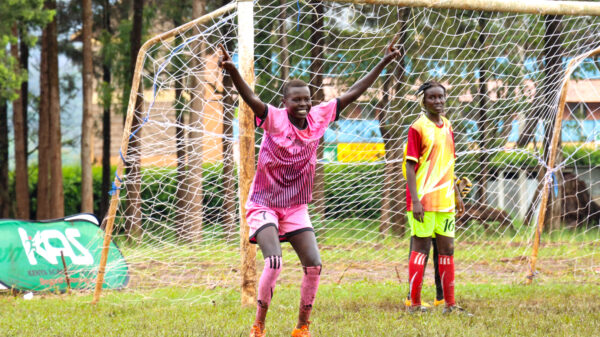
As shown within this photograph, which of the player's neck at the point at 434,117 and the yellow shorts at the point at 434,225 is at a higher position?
the player's neck at the point at 434,117

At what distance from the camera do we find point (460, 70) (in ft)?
32.6

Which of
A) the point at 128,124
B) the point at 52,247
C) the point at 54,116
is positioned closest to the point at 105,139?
the point at 54,116

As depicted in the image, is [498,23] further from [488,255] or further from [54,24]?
[54,24]

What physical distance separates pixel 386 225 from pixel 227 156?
320 centimetres

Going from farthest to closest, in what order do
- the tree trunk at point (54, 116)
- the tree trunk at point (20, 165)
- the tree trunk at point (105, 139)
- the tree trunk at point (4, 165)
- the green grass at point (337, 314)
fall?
the tree trunk at point (4, 165) < the tree trunk at point (105, 139) < the tree trunk at point (20, 165) < the tree trunk at point (54, 116) < the green grass at point (337, 314)

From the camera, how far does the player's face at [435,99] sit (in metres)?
5.89

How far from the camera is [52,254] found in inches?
340

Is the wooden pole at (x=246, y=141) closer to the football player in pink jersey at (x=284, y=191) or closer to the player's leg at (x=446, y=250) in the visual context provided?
the football player in pink jersey at (x=284, y=191)

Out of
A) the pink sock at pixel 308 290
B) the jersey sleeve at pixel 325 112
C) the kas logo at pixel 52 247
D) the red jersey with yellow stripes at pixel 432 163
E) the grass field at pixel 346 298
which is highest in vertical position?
the jersey sleeve at pixel 325 112

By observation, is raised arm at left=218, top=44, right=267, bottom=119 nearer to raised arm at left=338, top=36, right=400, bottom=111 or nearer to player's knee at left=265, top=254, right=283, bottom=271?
raised arm at left=338, top=36, right=400, bottom=111

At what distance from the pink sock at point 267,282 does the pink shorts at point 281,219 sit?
226 mm

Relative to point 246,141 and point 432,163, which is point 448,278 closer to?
point 432,163

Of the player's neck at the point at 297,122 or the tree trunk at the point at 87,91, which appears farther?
the tree trunk at the point at 87,91

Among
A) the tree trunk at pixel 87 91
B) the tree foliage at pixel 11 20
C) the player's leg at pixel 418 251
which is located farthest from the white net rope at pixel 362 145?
the tree trunk at pixel 87 91
